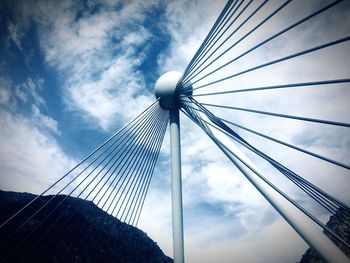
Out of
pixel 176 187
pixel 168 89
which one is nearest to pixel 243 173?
pixel 176 187

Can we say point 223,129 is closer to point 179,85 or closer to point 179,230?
point 179,85

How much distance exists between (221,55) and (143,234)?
9997 centimetres

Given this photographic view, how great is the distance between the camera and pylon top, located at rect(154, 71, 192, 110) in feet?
35.3

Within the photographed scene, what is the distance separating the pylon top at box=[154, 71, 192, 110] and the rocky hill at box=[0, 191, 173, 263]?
131 feet

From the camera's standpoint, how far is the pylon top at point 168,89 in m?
10.8

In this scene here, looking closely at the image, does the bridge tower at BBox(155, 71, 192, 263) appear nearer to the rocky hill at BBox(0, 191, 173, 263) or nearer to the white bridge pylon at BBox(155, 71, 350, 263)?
the white bridge pylon at BBox(155, 71, 350, 263)

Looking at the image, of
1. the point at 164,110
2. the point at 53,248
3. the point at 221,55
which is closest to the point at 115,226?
the point at 53,248

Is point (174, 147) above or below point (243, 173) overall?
above

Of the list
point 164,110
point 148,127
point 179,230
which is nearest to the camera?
point 179,230

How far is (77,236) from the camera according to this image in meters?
65.6

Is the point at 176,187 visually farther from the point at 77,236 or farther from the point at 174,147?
the point at 77,236

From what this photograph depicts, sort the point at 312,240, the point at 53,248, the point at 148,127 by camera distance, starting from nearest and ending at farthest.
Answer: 1. the point at 312,240
2. the point at 148,127
3. the point at 53,248

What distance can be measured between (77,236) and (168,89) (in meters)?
71.3

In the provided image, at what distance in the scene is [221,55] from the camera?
21.6 feet
